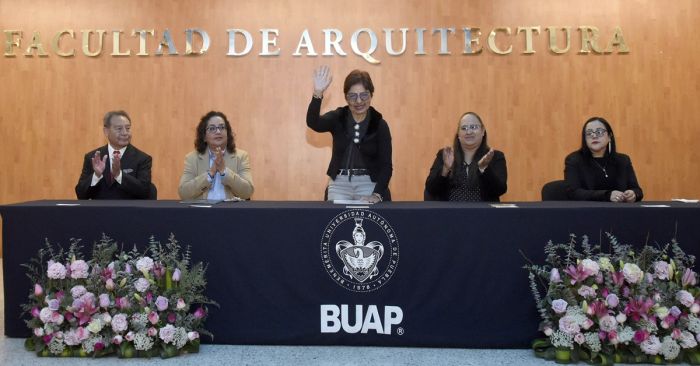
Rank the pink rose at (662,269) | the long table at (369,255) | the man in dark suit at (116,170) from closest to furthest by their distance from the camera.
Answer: the pink rose at (662,269), the long table at (369,255), the man in dark suit at (116,170)

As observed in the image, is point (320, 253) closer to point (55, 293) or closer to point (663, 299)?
point (55, 293)

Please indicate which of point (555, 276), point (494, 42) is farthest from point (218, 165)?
point (494, 42)

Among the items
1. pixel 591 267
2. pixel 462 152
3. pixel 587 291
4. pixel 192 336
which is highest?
pixel 462 152

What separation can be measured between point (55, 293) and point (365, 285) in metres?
1.47

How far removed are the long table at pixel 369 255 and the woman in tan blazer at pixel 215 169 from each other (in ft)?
2.78

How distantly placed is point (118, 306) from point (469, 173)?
216cm

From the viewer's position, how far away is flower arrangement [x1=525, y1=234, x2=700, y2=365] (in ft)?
8.28

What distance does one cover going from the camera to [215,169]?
11.7ft

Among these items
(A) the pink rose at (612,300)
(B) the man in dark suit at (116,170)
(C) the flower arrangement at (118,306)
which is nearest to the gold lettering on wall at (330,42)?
(B) the man in dark suit at (116,170)

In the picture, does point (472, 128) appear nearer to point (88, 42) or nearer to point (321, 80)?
point (321, 80)

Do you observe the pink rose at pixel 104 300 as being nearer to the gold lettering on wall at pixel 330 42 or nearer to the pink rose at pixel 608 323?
the pink rose at pixel 608 323

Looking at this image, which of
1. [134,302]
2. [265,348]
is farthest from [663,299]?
[134,302]

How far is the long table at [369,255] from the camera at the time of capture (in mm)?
2758

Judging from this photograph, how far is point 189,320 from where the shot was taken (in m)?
2.69
